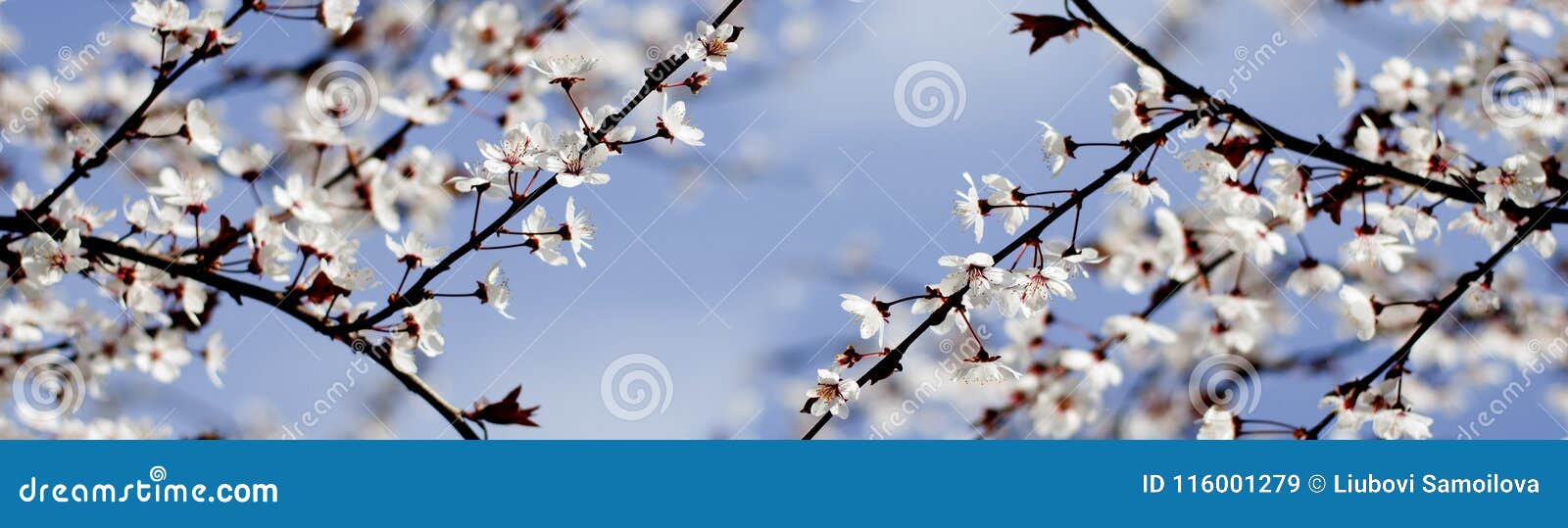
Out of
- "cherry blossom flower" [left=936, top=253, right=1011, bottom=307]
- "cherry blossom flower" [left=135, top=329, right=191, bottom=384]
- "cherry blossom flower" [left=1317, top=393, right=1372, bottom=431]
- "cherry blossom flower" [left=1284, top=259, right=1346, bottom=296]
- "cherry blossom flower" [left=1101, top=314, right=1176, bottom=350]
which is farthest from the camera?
"cherry blossom flower" [left=1101, top=314, right=1176, bottom=350]

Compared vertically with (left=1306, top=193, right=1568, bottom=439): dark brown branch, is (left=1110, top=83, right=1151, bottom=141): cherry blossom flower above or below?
above

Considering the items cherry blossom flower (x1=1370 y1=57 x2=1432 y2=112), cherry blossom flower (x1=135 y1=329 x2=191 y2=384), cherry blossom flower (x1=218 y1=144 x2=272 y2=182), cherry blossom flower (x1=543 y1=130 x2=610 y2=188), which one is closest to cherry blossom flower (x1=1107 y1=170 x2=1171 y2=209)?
cherry blossom flower (x1=543 y1=130 x2=610 y2=188)

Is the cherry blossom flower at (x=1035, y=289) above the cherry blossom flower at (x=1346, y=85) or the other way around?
the other way around

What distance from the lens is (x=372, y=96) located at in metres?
2.63

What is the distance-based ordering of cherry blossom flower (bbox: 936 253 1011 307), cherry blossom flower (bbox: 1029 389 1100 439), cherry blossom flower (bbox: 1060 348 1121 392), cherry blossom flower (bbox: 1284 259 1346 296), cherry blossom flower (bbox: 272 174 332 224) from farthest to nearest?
cherry blossom flower (bbox: 1029 389 1100 439) → cherry blossom flower (bbox: 1060 348 1121 392) → cherry blossom flower (bbox: 1284 259 1346 296) → cherry blossom flower (bbox: 272 174 332 224) → cherry blossom flower (bbox: 936 253 1011 307)

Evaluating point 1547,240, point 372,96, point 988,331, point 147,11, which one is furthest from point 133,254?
point 1547,240

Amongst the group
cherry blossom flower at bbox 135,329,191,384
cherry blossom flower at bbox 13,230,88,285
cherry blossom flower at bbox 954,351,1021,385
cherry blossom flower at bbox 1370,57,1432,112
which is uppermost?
cherry blossom flower at bbox 1370,57,1432,112

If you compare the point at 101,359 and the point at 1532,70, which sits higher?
the point at 1532,70

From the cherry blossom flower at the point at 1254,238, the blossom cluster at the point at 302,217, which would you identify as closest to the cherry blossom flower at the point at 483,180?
the blossom cluster at the point at 302,217

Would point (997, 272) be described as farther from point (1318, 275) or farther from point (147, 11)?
point (147, 11)

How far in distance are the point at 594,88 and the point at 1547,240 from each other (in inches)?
133

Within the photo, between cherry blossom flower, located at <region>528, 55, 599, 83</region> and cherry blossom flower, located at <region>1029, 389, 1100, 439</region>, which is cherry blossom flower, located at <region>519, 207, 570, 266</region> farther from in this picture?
cherry blossom flower, located at <region>1029, 389, 1100, 439</region>

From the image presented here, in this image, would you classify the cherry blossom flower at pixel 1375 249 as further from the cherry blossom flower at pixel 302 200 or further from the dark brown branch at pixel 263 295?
the cherry blossom flower at pixel 302 200

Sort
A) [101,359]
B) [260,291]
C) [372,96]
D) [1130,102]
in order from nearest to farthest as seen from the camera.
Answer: [260,291], [1130,102], [101,359], [372,96]
